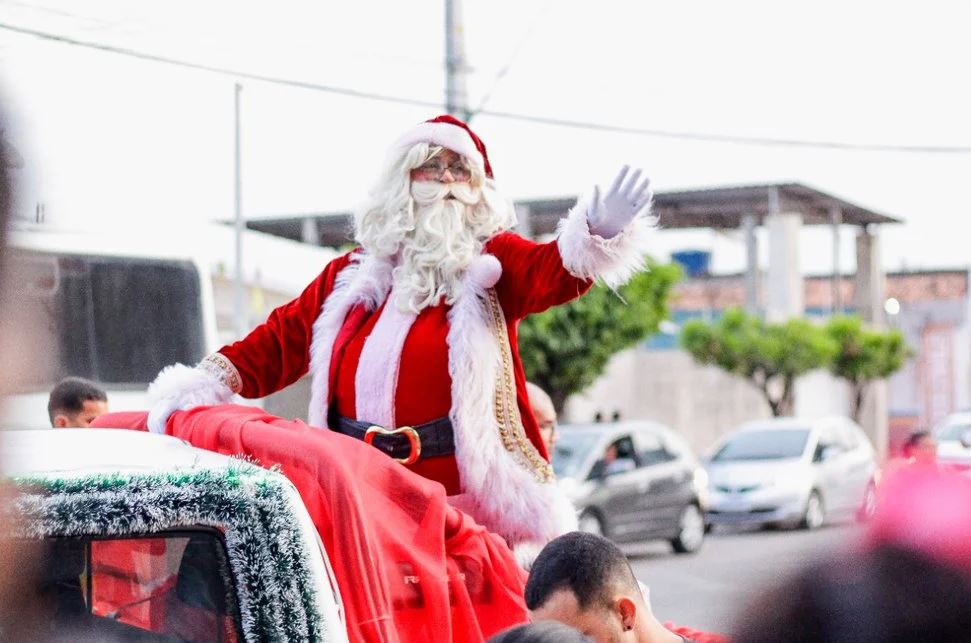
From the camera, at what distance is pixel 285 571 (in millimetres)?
2100

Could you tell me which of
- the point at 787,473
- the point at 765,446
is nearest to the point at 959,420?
the point at 765,446

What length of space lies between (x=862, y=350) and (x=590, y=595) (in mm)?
33968

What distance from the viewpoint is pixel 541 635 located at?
1335 mm

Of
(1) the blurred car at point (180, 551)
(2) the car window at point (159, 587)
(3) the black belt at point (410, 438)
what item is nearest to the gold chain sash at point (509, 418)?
(3) the black belt at point (410, 438)

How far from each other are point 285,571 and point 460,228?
4.73ft

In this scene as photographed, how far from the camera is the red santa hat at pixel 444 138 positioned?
3465 mm

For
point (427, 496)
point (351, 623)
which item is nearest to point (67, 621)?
point (351, 623)

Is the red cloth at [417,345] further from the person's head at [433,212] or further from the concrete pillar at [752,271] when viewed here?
the concrete pillar at [752,271]

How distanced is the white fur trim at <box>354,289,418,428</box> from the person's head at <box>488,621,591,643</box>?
177cm

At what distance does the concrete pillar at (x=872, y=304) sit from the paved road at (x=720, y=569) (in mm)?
23758

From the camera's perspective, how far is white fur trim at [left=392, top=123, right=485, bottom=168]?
11.4 ft

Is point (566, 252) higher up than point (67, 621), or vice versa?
point (566, 252)

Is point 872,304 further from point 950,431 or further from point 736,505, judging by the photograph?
point 736,505

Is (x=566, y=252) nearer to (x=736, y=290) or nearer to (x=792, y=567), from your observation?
(x=792, y=567)
